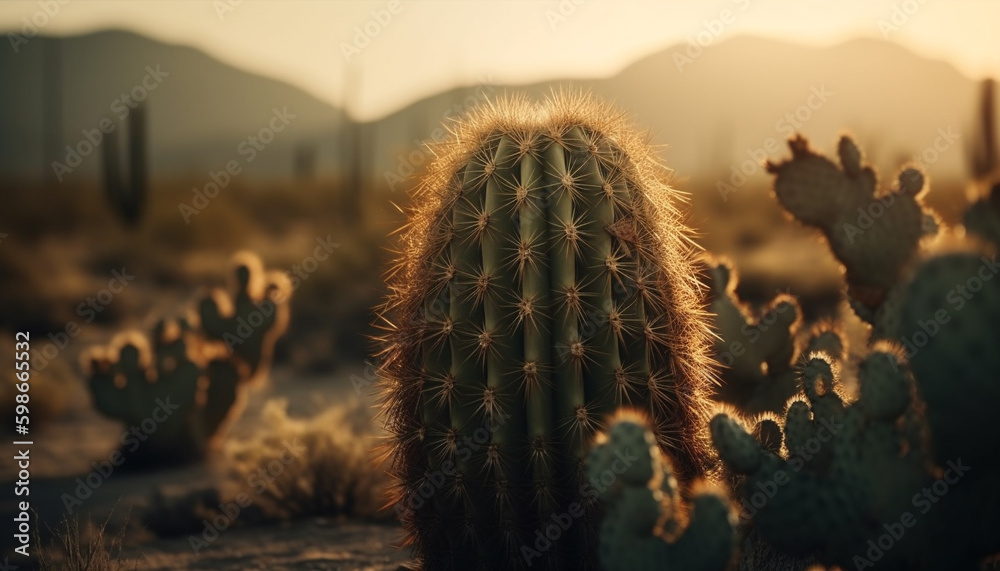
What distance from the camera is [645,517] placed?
3.14m

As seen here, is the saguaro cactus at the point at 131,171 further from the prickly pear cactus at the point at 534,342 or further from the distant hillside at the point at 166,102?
the distant hillside at the point at 166,102

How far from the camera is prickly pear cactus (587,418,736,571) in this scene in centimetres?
305

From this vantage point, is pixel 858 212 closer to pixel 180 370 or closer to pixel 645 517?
pixel 645 517

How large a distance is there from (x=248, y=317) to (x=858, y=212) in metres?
5.32

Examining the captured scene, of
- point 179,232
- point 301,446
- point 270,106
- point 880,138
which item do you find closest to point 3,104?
point 270,106

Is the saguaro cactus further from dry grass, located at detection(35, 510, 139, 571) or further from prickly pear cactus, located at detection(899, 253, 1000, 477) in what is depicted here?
prickly pear cactus, located at detection(899, 253, 1000, 477)

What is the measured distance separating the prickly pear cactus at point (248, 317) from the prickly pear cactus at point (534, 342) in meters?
4.50

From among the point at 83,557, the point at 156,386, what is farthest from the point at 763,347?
the point at 156,386

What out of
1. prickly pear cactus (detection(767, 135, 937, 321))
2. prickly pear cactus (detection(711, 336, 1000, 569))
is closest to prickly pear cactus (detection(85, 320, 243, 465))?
prickly pear cactus (detection(767, 135, 937, 321))

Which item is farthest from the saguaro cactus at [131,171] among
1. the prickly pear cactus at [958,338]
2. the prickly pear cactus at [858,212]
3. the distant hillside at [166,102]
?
the distant hillside at [166,102]

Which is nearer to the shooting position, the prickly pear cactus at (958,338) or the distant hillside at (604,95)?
the prickly pear cactus at (958,338)

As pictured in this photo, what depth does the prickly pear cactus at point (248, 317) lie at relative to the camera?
8.61 meters

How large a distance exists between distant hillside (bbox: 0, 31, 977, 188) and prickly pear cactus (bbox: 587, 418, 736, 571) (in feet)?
240

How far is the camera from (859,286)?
5438mm
